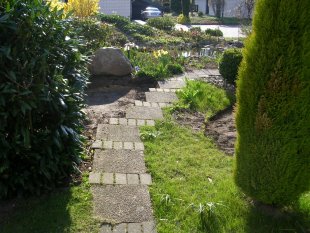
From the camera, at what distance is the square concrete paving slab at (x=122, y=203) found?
132 inches

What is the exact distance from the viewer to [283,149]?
319cm

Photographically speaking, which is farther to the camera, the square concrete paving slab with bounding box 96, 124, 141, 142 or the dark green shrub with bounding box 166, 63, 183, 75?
the dark green shrub with bounding box 166, 63, 183, 75

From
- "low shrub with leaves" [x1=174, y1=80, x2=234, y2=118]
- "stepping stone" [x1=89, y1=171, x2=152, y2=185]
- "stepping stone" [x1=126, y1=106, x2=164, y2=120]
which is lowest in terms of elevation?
"stepping stone" [x1=89, y1=171, x2=152, y2=185]

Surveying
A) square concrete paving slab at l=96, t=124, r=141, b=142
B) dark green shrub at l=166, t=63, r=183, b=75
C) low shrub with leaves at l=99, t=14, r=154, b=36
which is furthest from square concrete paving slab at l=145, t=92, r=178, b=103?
low shrub with leaves at l=99, t=14, r=154, b=36

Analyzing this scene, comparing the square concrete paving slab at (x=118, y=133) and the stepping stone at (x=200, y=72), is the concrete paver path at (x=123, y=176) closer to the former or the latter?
the square concrete paving slab at (x=118, y=133)

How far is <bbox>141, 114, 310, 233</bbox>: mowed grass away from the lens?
333cm

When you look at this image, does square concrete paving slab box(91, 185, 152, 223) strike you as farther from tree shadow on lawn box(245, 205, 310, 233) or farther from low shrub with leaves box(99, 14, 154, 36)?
low shrub with leaves box(99, 14, 154, 36)

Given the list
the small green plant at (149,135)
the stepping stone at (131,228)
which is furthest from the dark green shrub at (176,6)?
the stepping stone at (131,228)

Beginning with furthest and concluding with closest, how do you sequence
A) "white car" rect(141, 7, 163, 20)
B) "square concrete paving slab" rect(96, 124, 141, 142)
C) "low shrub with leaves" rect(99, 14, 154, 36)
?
"white car" rect(141, 7, 163, 20) < "low shrub with leaves" rect(99, 14, 154, 36) < "square concrete paving slab" rect(96, 124, 141, 142)

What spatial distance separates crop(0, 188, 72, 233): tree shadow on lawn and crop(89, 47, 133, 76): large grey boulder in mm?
4806

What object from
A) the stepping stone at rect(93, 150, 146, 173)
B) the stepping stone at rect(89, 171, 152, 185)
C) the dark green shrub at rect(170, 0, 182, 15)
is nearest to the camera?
the stepping stone at rect(89, 171, 152, 185)

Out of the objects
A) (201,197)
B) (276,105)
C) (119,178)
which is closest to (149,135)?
(119,178)

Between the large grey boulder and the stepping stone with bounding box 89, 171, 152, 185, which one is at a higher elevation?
the large grey boulder

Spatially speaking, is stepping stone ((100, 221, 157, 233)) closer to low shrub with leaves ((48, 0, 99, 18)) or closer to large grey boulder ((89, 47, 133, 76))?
large grey boulder ((89, 47, 133, 76))
